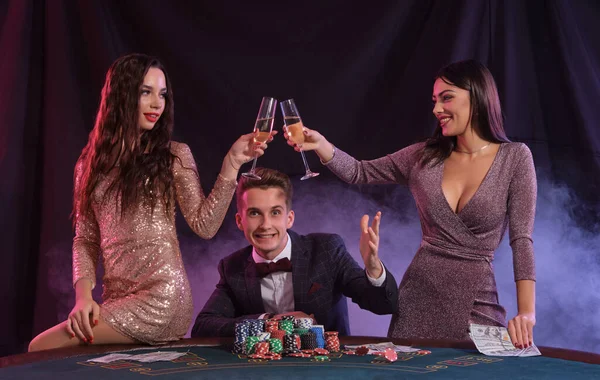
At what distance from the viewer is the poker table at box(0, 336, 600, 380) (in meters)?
2.11

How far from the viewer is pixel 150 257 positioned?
307 centimetres

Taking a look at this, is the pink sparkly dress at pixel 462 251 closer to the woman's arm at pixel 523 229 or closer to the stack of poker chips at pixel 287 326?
the woman's arm at pixel 523 229

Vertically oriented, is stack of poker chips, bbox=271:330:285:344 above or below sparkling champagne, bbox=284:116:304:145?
below

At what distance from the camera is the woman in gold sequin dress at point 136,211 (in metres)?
2.98

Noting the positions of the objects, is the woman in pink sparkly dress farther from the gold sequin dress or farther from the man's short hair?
the gold sequin dress

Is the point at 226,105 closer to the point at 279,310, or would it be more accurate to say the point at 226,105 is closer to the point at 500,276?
the point at 279,310

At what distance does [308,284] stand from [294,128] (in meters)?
0.87

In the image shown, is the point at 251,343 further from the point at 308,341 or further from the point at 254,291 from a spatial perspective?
the point at 254,291

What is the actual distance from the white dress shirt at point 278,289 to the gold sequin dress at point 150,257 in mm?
581

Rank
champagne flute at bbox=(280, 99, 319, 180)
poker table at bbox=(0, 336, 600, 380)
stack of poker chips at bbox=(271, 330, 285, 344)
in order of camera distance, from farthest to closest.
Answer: champagne flute at bbox=(280, 99, 319, 180) → stack of poker chips at bbox=(271, 330, 285, 344) → poker table at bbox=(0, 336, 600, 380)

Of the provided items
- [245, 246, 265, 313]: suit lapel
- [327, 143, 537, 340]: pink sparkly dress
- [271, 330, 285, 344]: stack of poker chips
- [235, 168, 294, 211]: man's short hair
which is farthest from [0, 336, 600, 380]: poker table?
[235, 168, 294, 211]: man's short hair

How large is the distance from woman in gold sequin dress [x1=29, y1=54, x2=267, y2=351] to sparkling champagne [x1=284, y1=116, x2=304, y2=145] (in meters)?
0.15

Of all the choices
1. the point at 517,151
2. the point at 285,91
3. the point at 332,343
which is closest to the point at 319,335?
the point at 332,343

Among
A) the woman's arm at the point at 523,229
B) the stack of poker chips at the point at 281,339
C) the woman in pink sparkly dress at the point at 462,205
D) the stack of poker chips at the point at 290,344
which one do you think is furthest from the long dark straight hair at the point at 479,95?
the stack of poker chips at the point at 290,344
